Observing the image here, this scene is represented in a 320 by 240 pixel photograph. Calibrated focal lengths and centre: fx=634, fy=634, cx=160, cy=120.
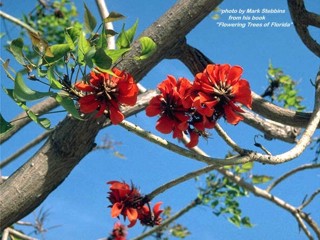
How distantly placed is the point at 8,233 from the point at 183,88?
4.37 feet

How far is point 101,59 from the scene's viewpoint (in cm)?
103

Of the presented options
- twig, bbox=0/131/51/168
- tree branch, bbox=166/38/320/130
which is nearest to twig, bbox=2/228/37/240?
twig, bbox=0/131/51/168

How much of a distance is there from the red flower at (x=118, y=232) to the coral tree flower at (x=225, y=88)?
1.52 m

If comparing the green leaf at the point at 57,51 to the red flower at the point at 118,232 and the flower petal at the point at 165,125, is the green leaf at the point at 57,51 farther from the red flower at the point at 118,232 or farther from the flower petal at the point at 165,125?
the red flower at the point at 118,232

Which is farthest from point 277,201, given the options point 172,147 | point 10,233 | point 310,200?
point 172,147

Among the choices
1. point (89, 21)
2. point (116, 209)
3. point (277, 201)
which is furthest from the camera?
point (277, 201)

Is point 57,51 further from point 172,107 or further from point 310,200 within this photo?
point 310,200

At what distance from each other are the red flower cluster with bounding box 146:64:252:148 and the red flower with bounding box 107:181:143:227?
0.87 ft

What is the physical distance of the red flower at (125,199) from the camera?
1.49m

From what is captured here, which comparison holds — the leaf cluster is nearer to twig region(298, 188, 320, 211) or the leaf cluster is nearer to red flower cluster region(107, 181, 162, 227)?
red flower cluster region(107, 181, 162, 227)

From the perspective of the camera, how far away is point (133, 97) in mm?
1192

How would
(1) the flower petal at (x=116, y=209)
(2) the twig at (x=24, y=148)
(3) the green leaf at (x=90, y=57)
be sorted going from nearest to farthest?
1. (3) the green leaf at (x=90, y=57)
2. (1) the flower petal at (x=116, y=209)
3. (2) the twig at (x=24, y=148)

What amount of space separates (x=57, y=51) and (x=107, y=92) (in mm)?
141

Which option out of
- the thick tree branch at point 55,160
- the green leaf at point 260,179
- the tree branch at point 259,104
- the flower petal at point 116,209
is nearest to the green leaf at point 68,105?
the flower petal at point 116,209
